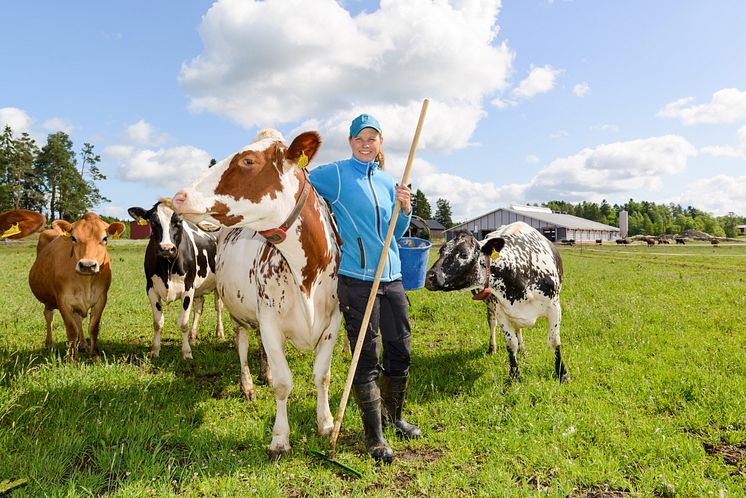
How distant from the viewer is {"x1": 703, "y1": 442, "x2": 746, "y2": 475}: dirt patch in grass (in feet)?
11.7

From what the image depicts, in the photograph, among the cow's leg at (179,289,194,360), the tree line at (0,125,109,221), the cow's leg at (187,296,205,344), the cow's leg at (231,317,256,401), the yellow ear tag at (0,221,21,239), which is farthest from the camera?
the tree line at (0,125,109,221)

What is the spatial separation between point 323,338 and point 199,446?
1405 mm

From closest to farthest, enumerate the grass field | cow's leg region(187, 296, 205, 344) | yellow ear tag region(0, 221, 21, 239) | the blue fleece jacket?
the grass field < the blue fleece jacket < yellow ear tag region(0, 221, 21, 239) < cow's leg region(187, 296, 205, 344)

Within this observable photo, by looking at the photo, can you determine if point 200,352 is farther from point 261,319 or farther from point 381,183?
point 381,183

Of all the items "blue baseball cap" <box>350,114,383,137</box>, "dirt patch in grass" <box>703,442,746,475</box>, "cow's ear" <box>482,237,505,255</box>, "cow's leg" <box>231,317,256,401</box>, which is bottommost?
"dirt patch in grass" <box>703,442,746,475</box>

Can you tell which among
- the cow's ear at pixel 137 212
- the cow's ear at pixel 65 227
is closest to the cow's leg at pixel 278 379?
the cow's ear at pixel 65 227

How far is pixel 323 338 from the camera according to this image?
13.1 ft

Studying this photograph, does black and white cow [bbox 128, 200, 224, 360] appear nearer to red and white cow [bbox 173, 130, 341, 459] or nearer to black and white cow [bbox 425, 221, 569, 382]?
red and white cow [bbox 173, 130, 341, 459]

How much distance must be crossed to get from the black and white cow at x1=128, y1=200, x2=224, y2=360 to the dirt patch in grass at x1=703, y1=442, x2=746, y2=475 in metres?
6.30

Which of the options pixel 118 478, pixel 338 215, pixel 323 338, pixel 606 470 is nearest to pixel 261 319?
pixel 323 338

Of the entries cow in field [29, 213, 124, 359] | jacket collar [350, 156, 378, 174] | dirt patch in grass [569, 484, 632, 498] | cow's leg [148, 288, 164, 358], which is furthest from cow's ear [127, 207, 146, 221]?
dirt patch in grass [569, 484, 632, 498]

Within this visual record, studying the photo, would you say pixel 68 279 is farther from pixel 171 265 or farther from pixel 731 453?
pixel 731 453

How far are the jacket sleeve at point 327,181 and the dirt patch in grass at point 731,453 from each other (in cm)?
387

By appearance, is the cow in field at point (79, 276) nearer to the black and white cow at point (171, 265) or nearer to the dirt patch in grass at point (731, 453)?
the black and white cow at point (171, 265)
